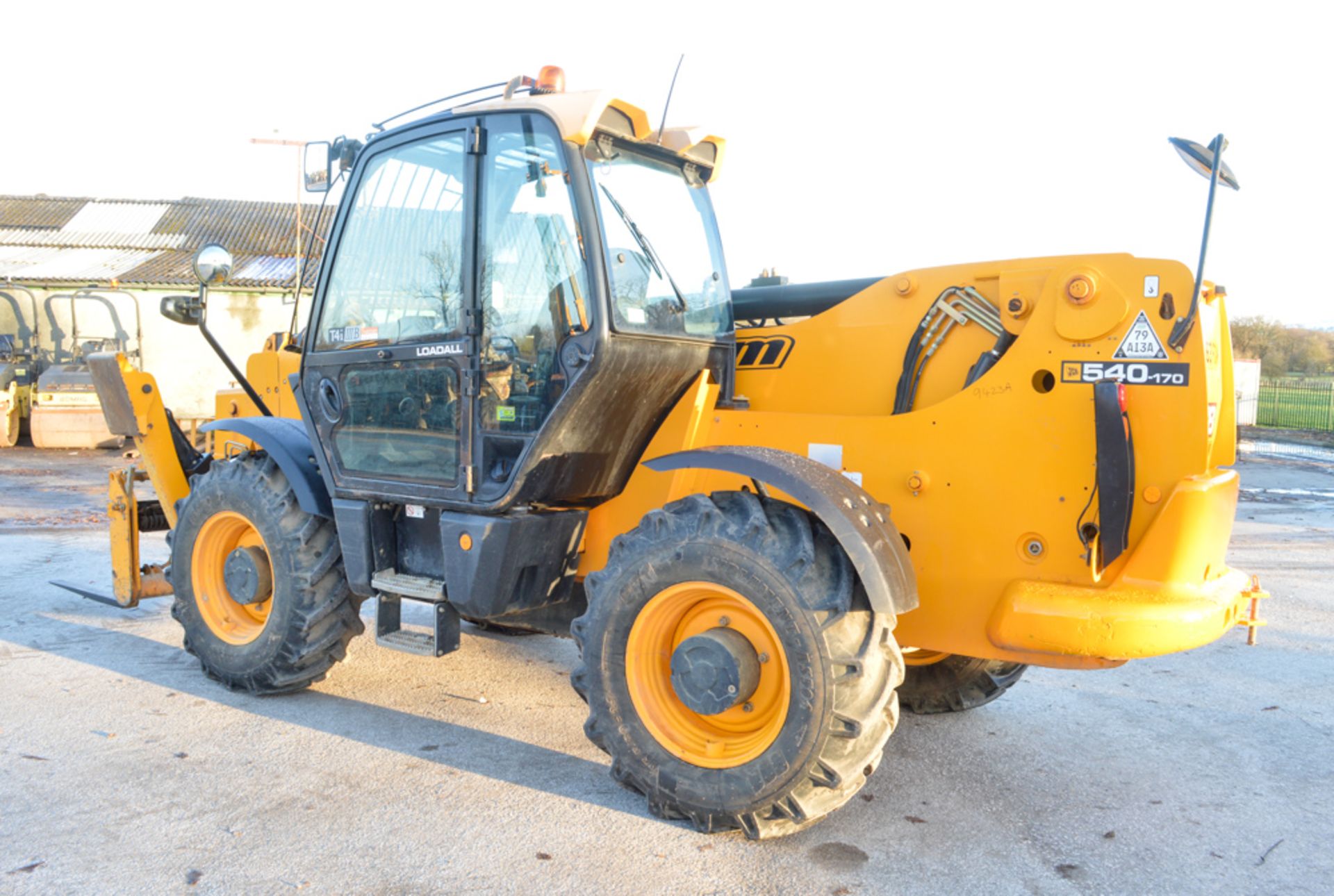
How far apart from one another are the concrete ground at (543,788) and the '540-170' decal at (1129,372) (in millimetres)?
1565

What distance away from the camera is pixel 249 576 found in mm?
4891

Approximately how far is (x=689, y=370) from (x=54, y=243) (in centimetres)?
2704

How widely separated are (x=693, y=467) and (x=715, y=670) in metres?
0.70

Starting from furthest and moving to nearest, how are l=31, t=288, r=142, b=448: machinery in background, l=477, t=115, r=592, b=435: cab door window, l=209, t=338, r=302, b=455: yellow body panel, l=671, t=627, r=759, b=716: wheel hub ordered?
l=31, t=288, r=142, b=448: machinery in background, l=209, t=338, r=302, b=455: yellow body panel, l=477, t=115, r=592, b=435: cab door window, l=671, t=627, r=759, b=716: wheel hub

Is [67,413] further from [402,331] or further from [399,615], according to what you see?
[402,331]

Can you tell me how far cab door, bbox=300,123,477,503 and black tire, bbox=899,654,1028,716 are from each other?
7.37 ft

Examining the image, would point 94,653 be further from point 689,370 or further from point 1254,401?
point 1254,401

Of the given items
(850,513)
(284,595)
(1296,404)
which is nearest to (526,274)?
(850,513)

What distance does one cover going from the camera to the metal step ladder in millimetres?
4262

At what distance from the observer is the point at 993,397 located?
137 inches

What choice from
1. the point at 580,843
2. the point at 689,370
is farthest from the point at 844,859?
the point at 689,370

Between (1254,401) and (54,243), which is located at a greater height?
(54,243)

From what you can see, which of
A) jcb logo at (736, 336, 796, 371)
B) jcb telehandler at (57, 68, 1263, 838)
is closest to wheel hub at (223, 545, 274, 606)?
jcb telehandler at (57, 68, 1263, 838)

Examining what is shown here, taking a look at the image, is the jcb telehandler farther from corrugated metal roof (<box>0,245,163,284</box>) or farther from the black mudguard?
corrugated metal roof (<box>0,245,163,284</box>)
